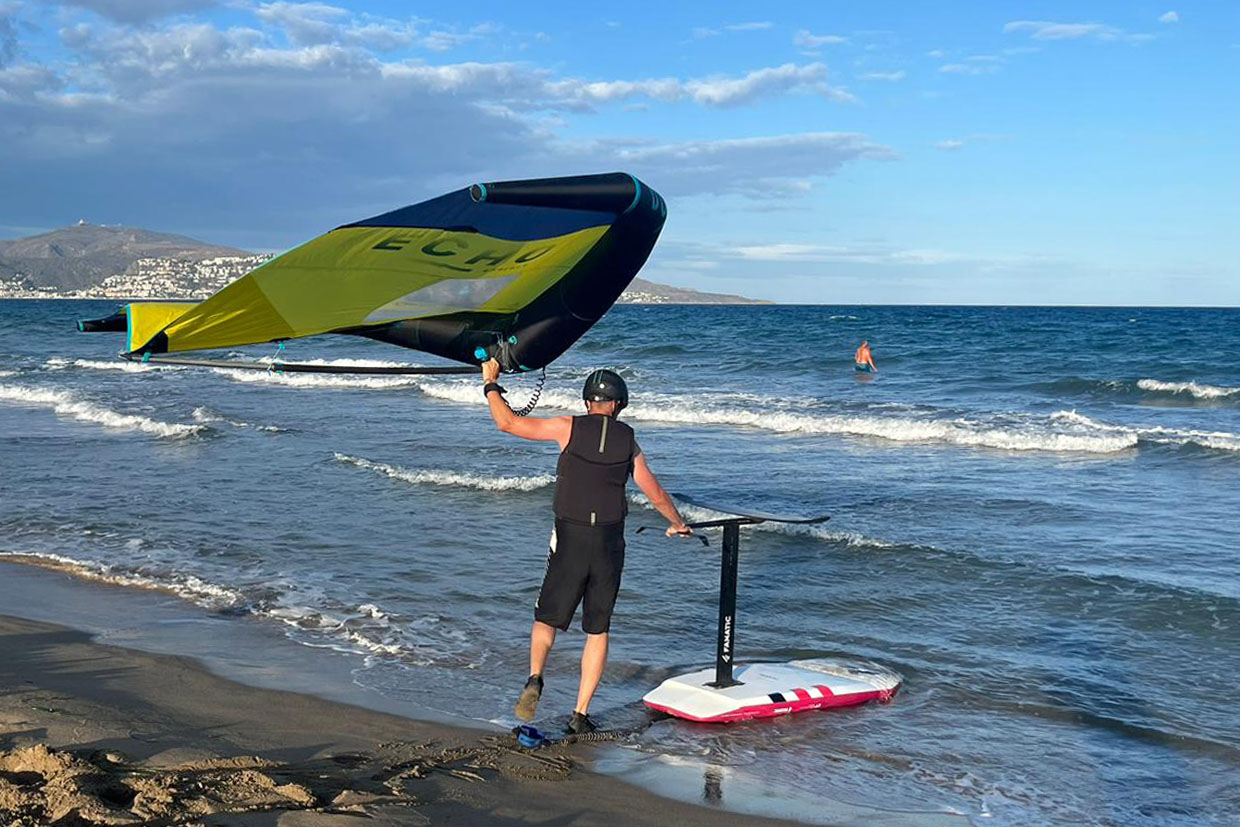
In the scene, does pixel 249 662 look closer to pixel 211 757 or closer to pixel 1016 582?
pixel 211 757

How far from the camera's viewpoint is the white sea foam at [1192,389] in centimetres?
2816

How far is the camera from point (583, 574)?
19.0 ft

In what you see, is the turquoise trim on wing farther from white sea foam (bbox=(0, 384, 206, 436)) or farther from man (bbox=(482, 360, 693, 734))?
white sea foam (bbox=(0, 384, 206, 436))

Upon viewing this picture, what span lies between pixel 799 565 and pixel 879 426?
38.5 ft

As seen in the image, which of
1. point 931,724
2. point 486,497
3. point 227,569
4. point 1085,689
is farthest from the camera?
point 486,497

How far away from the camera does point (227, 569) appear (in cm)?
1010

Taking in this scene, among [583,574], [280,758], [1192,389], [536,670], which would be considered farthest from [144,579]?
[1192,389]

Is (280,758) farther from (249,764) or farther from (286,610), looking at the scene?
(286,610)

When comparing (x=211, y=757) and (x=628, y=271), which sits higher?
(x=628, y=271)

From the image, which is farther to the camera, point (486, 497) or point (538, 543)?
point (486, 497)

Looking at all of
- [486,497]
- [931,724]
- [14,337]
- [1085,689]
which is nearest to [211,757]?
[931,724]

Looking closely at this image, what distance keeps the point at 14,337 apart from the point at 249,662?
187ft

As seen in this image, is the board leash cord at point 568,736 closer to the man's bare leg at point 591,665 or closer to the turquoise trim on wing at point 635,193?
the man's bare leg at point 591,665

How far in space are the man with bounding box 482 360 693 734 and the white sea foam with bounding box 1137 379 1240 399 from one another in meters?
26.0
